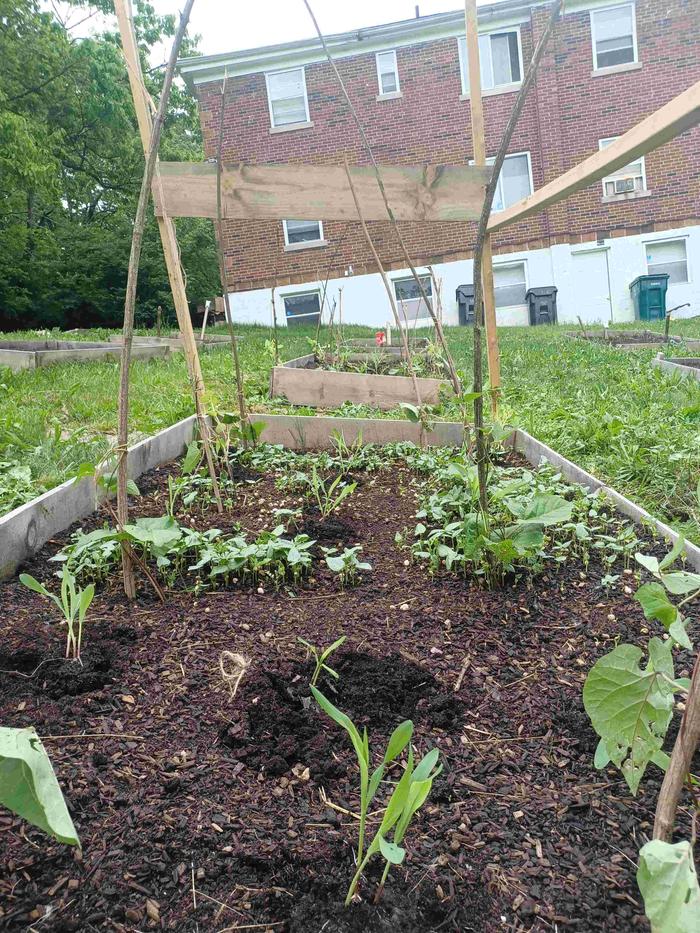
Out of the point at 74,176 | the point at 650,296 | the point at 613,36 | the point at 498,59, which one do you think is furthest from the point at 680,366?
the point at 74,176

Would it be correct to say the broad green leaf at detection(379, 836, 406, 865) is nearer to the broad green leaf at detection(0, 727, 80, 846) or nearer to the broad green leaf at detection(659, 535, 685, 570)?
the broad green leaf at detection(0, 727, 80, 846)

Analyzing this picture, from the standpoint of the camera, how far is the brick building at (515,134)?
50.3 ft

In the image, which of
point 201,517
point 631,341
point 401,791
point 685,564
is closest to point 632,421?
point 685,564

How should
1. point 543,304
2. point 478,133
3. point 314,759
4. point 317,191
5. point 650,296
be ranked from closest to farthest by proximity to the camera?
point 314,759, point 317,191, point 478,133, point 650,296, point 543,304

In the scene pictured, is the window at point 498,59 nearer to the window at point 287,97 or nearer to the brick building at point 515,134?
the brick building at point 515,134

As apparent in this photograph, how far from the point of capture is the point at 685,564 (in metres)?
2.23

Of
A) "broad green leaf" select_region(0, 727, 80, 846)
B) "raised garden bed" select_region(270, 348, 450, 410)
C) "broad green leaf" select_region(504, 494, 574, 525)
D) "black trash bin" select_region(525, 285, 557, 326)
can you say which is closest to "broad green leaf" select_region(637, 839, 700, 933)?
"broad green leaf" select_region(0, 727, 80, 846)

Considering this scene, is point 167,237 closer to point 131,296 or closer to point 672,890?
point 131,296

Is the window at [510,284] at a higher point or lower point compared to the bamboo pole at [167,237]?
higher

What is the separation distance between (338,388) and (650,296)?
488 inches

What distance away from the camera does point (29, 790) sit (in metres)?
A: 0.87

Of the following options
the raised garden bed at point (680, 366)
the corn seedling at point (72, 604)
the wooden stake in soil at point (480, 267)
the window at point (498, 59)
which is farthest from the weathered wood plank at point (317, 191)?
the window at point (498, 59)

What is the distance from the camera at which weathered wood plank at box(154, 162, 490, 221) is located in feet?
11.6

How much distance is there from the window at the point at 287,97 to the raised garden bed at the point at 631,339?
9536 millimetres
